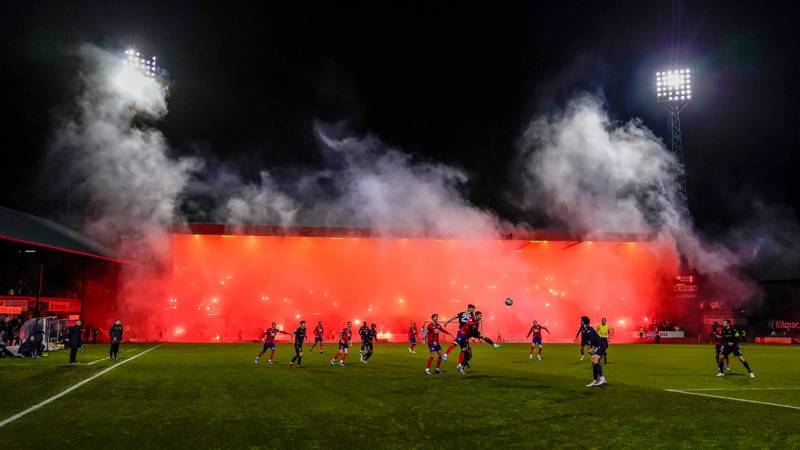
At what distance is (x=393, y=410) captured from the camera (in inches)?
431

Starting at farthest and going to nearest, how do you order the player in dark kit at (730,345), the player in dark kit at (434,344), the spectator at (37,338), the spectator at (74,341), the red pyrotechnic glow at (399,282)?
the red pyrotechnic glow at (399,282), the spectator at (37,338), the spectator at (74,341), the player in dark kit at (434,344), the player in dark kit at (730,345)

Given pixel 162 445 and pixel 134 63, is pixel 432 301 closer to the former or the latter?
pixel 134 63

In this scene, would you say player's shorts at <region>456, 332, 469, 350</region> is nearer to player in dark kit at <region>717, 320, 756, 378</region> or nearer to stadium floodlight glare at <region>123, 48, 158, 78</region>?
player in dark kit at <region>717, 320, 756, 378</region>

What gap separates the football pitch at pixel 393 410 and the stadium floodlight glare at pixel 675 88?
3149 cm

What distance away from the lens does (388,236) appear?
167 feet

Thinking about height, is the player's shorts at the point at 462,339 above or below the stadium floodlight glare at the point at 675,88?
below

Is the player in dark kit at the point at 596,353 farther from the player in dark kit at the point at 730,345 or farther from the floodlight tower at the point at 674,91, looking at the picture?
the floodlight tower at the point at 674,91

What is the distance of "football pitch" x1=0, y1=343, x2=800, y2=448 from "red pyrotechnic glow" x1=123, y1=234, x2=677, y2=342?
32695mm

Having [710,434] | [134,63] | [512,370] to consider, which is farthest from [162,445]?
[134,63]

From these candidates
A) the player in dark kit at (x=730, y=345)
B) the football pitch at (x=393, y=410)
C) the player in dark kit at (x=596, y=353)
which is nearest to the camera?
the football pitch at (x=393, y=410)

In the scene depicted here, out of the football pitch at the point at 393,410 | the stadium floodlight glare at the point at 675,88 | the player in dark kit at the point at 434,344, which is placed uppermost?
the stadium floodlight glare at the point at 675,88

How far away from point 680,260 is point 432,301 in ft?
73.9

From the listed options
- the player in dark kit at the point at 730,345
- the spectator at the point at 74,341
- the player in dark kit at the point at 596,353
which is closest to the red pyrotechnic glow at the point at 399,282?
the spectator at the point at 74,341

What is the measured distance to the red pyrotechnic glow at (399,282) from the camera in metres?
50.7
